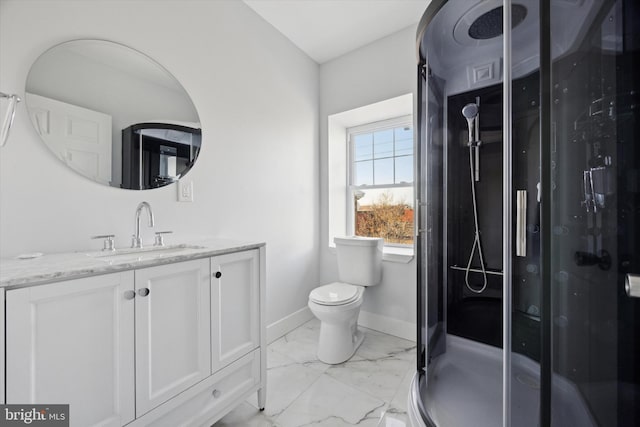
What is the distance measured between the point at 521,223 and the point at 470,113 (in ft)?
3.30

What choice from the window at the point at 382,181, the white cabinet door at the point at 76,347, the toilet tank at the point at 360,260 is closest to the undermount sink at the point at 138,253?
the white cabinet door at the point at 76,347

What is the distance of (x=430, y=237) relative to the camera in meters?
1.56

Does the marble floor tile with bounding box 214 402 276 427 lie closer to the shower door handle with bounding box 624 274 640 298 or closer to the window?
the shower door handle with bounding box 624 274 640 298

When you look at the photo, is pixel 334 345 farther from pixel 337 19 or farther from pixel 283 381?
pixel 337 19

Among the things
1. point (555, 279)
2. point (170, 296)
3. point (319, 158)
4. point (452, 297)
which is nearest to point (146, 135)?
point (170, 296)

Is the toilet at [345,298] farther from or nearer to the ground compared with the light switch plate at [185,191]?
nearer to the ground

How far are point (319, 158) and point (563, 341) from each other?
2405 millimetres

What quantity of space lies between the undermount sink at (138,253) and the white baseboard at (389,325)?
1.74 meters

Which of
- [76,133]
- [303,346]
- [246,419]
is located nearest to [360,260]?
[303,346]

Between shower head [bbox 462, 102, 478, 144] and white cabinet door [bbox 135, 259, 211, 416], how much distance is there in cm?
171

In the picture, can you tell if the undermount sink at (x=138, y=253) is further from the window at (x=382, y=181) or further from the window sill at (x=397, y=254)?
the window at (x=382, y=181)

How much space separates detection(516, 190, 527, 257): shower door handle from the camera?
2.92 feet

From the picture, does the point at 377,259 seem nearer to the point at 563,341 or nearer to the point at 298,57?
the point at 563,341

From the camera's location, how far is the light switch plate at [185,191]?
1613 millimetres
